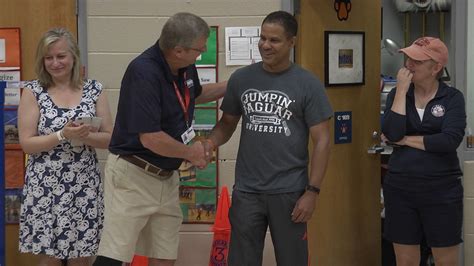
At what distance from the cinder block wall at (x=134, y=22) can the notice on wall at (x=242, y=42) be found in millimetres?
35

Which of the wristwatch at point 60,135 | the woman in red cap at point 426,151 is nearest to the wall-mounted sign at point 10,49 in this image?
the wristwatch at point 60,135

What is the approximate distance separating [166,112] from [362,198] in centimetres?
192

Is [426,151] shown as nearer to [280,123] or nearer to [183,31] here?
[280,123]

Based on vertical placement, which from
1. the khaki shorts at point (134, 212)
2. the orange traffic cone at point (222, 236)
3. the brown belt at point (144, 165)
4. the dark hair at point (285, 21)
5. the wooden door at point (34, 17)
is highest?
the wooden door at point (34, 17)

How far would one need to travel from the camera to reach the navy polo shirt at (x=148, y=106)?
119 inches

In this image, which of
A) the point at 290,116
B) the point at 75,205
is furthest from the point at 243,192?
the point at 75,205

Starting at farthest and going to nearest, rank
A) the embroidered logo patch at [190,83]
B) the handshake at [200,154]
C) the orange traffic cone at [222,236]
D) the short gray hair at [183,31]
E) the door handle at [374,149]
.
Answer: the door handle at [374,149] → the orange traffic cone at [222,236] → the embroidered logo patch at [190,83] → the handshake at [200,154] → the short gray hair at [183,31]

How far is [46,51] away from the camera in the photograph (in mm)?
3574

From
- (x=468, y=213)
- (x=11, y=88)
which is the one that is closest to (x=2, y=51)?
(x=11, y=88)

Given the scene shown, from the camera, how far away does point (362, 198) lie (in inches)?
182

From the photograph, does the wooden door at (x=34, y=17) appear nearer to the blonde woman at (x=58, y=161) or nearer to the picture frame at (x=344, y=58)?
the blonde woman at (x=58, y=161)

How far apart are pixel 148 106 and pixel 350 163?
1868 millimetres

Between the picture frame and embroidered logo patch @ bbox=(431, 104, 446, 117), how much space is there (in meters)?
0.79

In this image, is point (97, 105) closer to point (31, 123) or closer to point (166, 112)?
point (31, 123)
